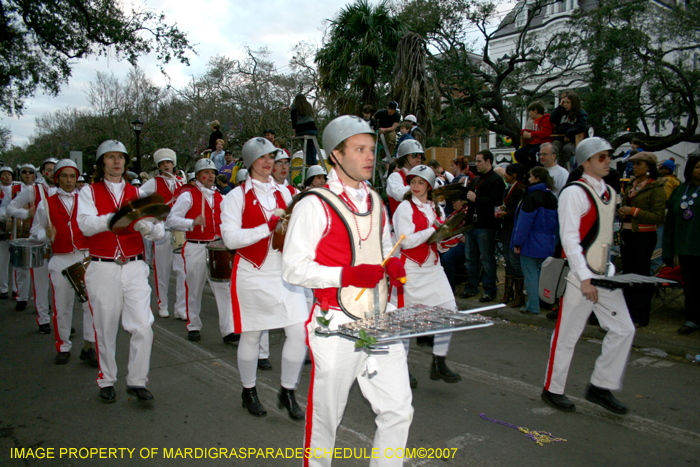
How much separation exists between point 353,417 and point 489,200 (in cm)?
555

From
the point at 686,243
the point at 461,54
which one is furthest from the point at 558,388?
the point at 461,54

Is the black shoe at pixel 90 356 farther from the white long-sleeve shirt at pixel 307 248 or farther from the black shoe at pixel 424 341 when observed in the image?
the white long-sleeve shirt at pixel 307 248

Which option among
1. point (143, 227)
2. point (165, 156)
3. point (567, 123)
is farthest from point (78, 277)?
point (567, 123)

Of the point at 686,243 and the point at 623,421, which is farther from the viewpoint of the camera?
the point at 686,243

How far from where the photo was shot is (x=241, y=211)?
475 cm

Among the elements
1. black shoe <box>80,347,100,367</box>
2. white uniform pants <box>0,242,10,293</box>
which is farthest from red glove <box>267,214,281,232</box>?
white uniform pants <box>0,242,10,293</box>

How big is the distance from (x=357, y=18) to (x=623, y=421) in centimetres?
1574

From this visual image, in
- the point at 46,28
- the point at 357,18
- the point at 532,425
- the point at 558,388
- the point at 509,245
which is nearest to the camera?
the point at 532,425

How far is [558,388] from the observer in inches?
176

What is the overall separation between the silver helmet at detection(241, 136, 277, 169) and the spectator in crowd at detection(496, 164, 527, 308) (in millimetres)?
5122

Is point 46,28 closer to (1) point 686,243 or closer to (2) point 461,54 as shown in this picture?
(1) point 686,243

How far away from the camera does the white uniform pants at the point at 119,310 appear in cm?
471

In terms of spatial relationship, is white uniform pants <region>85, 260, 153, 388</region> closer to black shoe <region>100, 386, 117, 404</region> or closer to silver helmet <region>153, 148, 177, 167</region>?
black shoe <region>100, 386, 117, 404</region>

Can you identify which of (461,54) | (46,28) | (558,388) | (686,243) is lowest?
(558,388)
